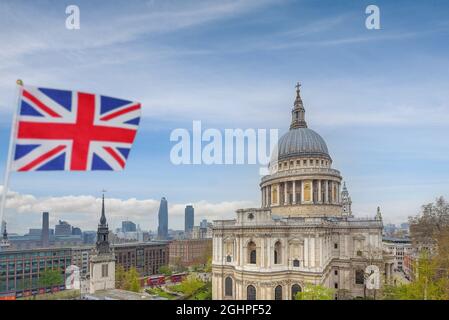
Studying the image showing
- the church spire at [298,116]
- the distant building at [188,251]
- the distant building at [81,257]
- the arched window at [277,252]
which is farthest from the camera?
the distant building at [188,251]

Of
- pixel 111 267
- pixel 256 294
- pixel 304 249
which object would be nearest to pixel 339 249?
pixel 304 249

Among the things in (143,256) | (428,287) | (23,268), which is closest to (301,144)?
(428,287)

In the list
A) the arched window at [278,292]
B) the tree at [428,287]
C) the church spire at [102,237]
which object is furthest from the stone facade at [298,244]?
the church spire at [102,237]

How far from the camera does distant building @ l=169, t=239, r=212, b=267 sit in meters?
60.2

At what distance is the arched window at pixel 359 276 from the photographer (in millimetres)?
27134

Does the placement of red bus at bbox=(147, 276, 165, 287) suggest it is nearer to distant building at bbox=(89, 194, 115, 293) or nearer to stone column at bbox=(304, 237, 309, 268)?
distant building at bbox=(89, 194, 115, 293)

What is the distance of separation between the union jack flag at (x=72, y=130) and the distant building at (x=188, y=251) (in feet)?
184

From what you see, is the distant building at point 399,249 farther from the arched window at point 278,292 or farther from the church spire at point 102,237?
the church spire at point 102,237

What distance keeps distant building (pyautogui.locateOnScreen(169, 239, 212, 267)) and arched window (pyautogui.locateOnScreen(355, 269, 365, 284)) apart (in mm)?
35710

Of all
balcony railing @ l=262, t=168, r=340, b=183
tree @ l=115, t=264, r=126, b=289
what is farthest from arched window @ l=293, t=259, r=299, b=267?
tree @ l=115, t=264, r=126, b=289

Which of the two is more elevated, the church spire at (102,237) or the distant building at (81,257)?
the church spire at (102,237)

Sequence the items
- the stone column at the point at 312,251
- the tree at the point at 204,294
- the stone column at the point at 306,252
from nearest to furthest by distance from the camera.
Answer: the stone column at the point at 312,251, the stone column at the point at 306,252, the tree at the point at 204,294

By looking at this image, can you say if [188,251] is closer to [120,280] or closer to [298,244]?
[120,280]
